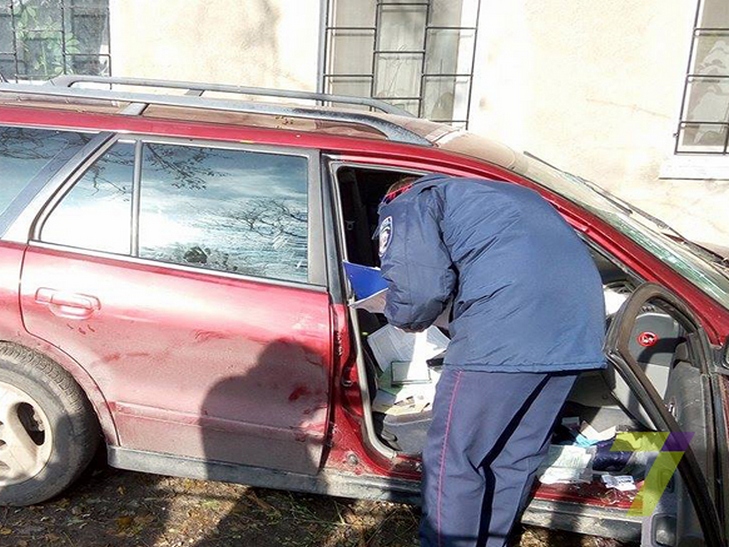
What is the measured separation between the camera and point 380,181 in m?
3.37

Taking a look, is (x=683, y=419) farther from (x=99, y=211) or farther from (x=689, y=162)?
(x=689, y=162)

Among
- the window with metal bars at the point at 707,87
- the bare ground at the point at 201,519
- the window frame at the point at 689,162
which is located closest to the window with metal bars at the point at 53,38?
the bare ground at the point at 201,519

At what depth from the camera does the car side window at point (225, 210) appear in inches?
98.6

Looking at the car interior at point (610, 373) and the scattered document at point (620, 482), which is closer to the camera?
the car interior at point (610, 373)

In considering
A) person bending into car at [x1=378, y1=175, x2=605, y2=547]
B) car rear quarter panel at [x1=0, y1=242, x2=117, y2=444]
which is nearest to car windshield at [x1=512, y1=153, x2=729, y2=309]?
person bending into car at [x1=378, y1=175, x2=605, y2=547]

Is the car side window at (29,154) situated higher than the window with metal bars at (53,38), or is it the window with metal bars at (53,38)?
the window with metal bars at (53,38)

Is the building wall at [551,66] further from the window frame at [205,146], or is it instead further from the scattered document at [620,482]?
the scattered document at [620,482]

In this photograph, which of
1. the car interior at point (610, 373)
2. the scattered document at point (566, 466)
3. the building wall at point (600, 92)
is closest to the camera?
the car interior at point (610, 373)

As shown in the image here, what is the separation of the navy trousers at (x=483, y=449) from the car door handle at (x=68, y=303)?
1.24m

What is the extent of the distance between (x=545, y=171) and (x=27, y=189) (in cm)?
206

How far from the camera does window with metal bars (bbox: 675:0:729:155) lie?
19.6 ft

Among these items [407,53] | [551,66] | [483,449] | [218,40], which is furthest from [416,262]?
[407,53]

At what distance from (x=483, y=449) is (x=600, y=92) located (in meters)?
4.58

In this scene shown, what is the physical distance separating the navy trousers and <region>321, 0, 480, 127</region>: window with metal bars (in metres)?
4.51
